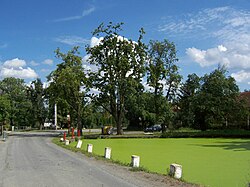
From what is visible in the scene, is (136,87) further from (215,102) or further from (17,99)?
(17,99)

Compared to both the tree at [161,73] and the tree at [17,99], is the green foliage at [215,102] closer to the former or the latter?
the tree at [161,73]

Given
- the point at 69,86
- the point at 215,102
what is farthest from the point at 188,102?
the point at 69,86

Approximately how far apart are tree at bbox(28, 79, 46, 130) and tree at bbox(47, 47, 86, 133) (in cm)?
3130

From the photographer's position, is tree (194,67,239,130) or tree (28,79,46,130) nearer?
tree (194,67,239,130)

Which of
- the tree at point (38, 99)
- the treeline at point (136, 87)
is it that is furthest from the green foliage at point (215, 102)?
the tree at point (38, 99)

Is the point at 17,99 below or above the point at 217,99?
above

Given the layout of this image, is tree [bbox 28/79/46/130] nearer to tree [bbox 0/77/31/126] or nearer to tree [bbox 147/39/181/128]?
tree [bbox 0/77/31/126]

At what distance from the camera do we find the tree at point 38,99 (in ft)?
264

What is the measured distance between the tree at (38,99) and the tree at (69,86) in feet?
103

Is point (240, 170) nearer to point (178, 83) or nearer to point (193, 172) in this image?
point (193, 172)

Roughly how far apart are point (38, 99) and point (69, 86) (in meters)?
36.7

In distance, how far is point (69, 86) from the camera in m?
46.6

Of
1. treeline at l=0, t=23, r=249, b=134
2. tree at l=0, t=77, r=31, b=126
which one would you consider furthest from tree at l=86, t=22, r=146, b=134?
tree at l=0, t=77, r=31, b=126

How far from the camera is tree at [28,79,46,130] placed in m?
80.4
